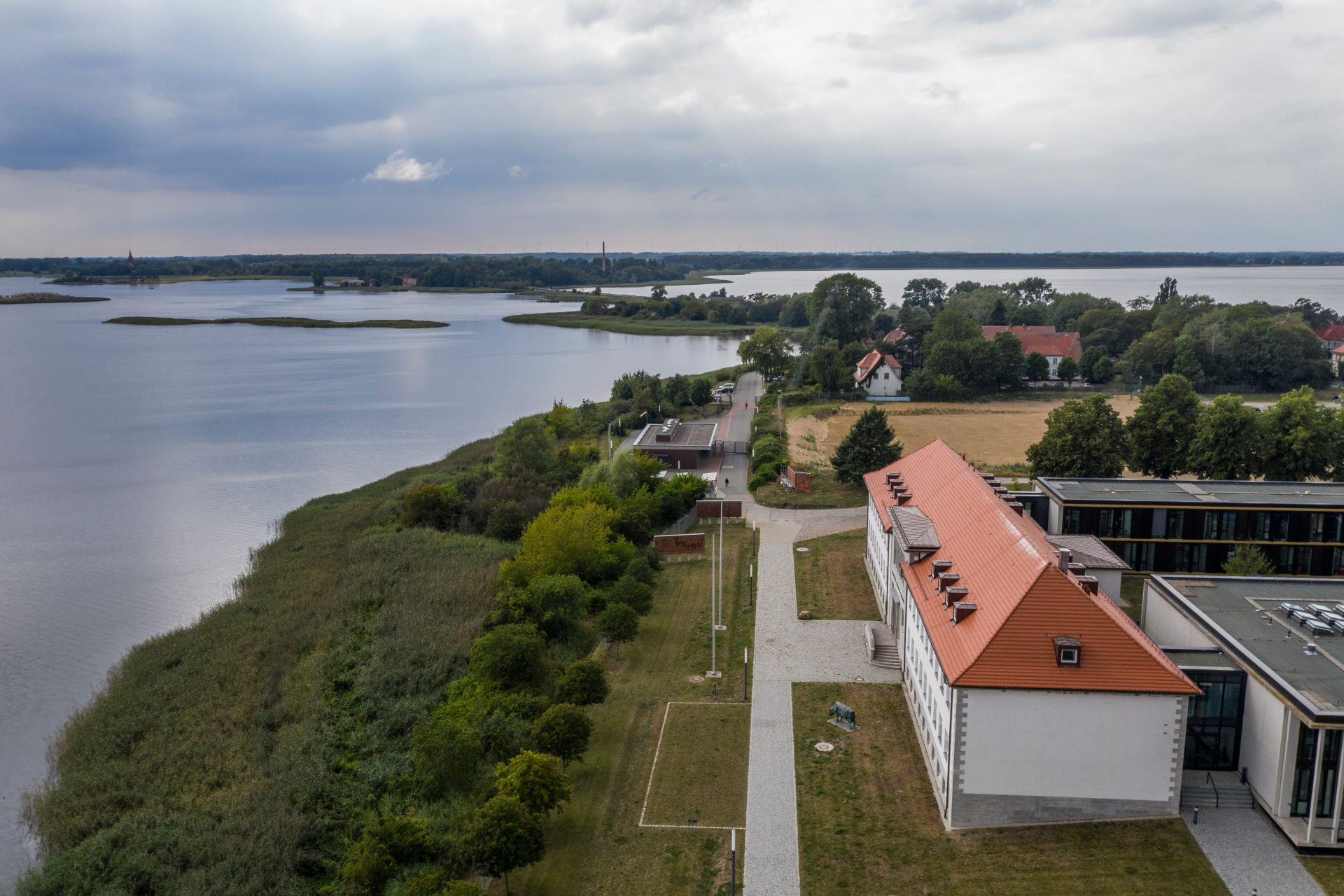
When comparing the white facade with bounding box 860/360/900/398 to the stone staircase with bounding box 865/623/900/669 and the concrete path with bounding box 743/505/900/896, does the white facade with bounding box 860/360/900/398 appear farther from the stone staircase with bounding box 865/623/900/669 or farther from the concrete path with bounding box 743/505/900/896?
the stone staircase with bounding box 865/623/900/669

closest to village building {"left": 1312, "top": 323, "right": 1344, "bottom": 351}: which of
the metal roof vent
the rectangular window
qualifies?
the rectangular window

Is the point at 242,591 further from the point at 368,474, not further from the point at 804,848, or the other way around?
the point at 804,848

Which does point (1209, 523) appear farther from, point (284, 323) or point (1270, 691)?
point (284, 323)

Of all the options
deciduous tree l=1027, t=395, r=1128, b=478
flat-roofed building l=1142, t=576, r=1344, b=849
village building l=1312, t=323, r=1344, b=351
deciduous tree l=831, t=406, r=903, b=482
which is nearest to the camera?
flat-roofed building l=1142, t=576, r=1344, b=849

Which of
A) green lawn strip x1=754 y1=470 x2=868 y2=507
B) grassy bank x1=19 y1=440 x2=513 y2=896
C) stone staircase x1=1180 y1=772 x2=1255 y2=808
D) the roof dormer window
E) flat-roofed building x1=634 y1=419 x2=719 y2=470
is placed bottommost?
grassy bank x1=19 y1=440 x2=513 y2=896

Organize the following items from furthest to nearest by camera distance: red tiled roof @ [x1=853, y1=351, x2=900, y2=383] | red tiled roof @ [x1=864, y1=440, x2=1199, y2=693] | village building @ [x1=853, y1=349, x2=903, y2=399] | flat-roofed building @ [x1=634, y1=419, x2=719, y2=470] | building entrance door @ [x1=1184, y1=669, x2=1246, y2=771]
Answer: red tiled roof @ [x1=853, y1=351, x2=900, y2=383], village building @ [x1=853, y1=349, x2=903, y2=399], flat-roofed building @ [x1=634, y1=419, x2=719, y2=470], building entrance door @ [x1=1184, y1=669, x2=1246, y2=771], red tiled roof @ [x1=864, y1=440, x2=1199, y2=693]

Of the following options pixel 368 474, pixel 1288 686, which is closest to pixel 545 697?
pixel 1288 686

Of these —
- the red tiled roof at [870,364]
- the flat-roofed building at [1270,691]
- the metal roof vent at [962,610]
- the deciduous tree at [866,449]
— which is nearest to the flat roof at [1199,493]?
the flat-roofed building at [1270,691]

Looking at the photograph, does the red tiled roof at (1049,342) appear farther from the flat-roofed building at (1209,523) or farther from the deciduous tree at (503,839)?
the deciduous tree at (503,839)
